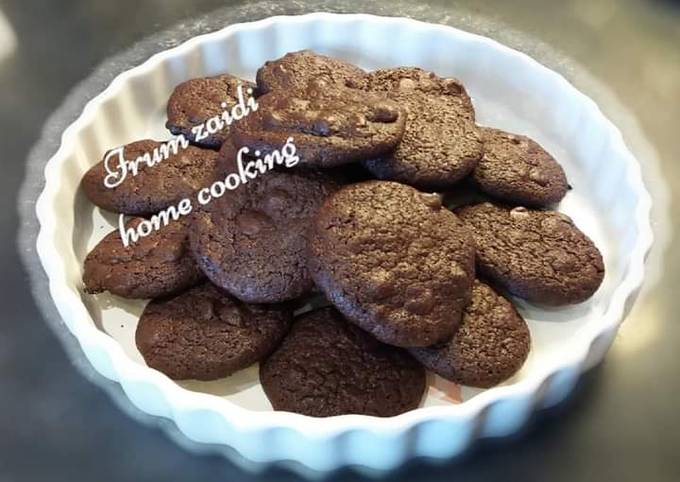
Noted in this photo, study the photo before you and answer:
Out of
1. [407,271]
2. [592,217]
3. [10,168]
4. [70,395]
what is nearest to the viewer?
[407,271]

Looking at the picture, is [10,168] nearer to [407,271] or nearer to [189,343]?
[189,343]

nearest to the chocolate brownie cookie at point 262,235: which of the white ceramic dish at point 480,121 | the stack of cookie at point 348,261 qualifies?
the stack of cookie at point 348,261

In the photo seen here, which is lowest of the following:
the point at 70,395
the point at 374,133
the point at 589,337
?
the point at 70,395

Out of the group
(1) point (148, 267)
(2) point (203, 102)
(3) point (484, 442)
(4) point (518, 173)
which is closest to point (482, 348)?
(3) point (484, 442)

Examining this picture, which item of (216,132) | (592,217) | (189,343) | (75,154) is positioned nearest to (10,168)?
(75,154)

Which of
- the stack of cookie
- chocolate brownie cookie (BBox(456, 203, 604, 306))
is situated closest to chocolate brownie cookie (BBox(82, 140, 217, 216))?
the stack of cookie

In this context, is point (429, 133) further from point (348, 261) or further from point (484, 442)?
point (484, 442)
